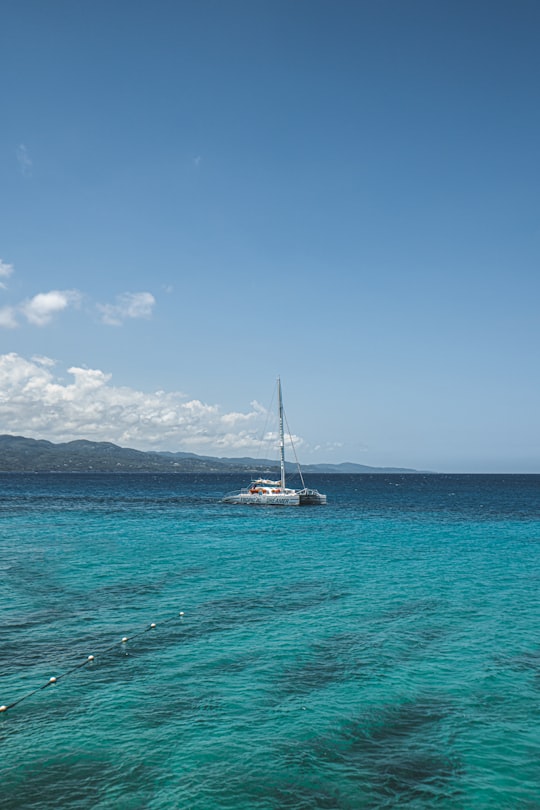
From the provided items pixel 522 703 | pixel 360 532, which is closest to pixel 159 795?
pixel 522 703

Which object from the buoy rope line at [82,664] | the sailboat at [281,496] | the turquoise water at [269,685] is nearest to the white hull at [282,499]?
the sailboat at [281,496]

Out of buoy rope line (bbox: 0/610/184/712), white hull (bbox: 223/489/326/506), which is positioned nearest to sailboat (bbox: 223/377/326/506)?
white hull (bbox: 223/489/326/506)

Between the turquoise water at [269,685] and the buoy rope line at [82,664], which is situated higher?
the buoy rope line at [82,664]

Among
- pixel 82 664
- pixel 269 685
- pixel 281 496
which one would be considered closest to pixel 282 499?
pixel 281 496

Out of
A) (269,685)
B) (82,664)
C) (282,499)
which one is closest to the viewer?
(269,685)

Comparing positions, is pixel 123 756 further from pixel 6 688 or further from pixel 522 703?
pixel 522 703

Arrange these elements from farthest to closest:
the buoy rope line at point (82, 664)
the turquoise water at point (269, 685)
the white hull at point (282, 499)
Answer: the white hull at point (282, 499)
the buoy rope line at point (82, 664)
the turquoise water at point (269, 685)

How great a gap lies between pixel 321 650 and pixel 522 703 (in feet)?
26.3

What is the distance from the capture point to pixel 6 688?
19.2 meters

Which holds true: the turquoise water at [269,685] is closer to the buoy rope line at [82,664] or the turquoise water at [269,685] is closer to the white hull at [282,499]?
the buoy rope line at [82,664]

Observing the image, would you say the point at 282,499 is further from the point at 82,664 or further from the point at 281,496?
the point at 82,664

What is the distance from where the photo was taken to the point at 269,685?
19.7 meters

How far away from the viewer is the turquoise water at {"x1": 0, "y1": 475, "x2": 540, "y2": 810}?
553 inches

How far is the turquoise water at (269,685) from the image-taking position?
46.1ft
